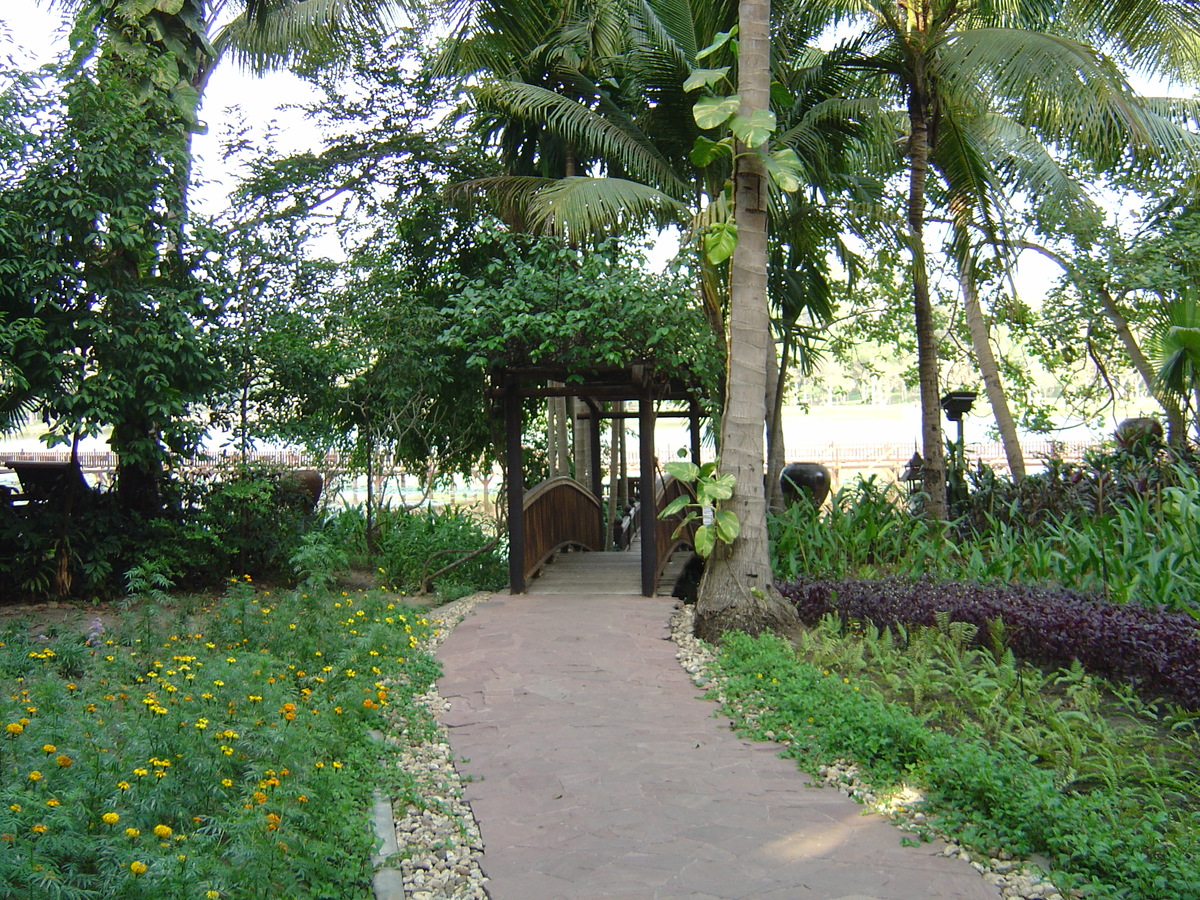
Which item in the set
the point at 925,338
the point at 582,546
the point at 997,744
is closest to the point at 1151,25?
the point at 925,338

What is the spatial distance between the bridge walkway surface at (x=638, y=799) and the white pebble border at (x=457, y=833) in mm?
69

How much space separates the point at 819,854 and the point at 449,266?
34.9ft

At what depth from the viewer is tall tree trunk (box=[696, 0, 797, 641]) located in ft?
24.6

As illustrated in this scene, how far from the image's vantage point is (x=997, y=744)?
185 inches

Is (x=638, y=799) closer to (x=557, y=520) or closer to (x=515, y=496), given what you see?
(x=515, y=496)

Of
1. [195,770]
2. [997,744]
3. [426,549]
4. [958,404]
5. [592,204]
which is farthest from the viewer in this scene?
[958,404]

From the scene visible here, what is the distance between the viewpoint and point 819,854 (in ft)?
12.0

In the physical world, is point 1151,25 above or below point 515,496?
above

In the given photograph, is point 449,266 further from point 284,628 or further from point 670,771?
point 670,771

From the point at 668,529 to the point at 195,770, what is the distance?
27.1 feet

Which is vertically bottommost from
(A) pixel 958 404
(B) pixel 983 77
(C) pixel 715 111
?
(A) pixel 958 404

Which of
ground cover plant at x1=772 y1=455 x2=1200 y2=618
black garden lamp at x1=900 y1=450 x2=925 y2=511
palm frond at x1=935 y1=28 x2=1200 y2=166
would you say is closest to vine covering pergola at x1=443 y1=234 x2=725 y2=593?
ground cover plant at x1=772 y1=455 x2=1200 y2=618

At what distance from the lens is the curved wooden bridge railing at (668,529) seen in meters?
10.6

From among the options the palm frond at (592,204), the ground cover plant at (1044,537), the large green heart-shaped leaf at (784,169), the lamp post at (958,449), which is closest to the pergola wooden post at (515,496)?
the palm frond at (592,204)
